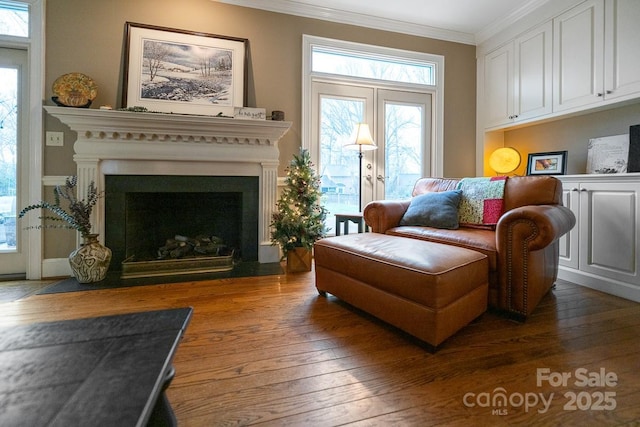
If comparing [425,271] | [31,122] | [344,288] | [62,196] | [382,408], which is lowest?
[382,408]

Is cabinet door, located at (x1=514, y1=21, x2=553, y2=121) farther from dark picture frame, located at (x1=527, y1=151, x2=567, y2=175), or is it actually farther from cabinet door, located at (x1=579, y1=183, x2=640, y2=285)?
cabinet door, located at (x1=579, y1=183, x2=640, y2=285)

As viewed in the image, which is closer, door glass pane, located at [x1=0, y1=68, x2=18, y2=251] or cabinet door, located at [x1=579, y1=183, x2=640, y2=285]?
cabinet door, located at [x1=579, y1=183, x2=640, y2=285]

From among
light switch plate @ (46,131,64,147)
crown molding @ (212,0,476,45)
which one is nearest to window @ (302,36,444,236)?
crown molding @ (212,0,476,45)

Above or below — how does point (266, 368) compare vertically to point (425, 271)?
below

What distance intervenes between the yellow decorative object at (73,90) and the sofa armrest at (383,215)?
8.08ft

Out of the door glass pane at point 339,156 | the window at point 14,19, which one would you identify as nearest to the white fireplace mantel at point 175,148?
the door glass pane at point 339,156

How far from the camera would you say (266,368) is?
1263 mm

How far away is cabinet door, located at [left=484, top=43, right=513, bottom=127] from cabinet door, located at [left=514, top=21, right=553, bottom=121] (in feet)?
0.27

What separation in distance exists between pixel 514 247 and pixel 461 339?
0.61 meters

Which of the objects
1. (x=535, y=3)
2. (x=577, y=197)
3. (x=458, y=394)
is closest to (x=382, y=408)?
(x=458, y=394)

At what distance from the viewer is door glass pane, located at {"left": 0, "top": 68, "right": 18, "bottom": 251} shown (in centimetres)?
250

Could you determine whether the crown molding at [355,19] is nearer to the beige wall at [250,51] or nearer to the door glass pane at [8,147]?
the beige wall at [250,51]

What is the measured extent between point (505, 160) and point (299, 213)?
2.41 m

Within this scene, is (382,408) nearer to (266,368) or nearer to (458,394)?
(458,394)
